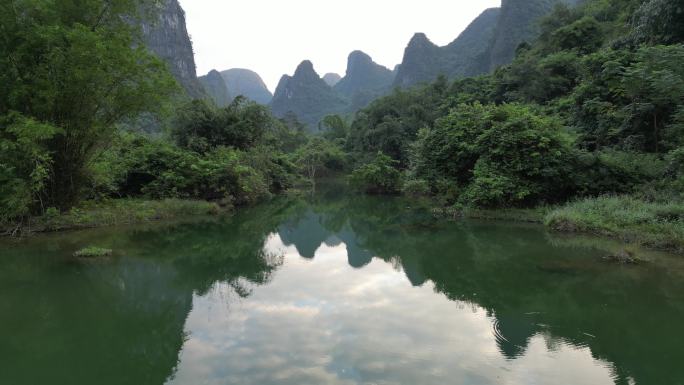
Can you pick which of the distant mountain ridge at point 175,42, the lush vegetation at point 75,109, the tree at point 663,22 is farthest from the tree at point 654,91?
the distant mountain ridge at point 175,42

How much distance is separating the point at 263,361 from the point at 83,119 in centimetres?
1050

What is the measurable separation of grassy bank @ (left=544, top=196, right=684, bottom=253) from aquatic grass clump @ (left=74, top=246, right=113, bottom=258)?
1101 cm

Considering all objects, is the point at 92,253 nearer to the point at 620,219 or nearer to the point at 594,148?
the point at 620,219

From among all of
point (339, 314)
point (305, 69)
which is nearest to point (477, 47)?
point (305, 69)

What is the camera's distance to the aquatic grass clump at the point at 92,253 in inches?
353

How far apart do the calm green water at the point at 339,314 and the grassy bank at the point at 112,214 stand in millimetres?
936

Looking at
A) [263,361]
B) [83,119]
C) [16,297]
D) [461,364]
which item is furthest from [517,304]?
[83,119]

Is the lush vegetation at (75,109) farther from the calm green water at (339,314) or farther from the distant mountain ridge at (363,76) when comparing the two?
the distant mountain ridge at (363,76)

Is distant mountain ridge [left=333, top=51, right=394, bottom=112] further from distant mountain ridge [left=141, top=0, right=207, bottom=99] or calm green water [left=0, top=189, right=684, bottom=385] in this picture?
calm green water [left=0, top=189, right=684, bottom=385]

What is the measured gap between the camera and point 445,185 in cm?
1600

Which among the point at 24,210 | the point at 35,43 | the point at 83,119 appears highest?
the point at 35,43

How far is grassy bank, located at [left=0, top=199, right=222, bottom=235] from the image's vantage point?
11.6 meters

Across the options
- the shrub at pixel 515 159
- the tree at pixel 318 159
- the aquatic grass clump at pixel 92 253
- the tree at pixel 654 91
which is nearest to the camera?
the aquatic grass clump at pixel 92 253

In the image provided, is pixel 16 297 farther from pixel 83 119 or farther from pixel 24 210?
pixel 83 119
